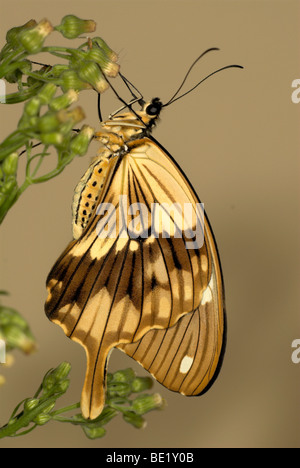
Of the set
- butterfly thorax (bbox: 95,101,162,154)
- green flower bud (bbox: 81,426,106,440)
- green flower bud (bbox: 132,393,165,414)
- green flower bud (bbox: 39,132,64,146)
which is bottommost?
green flower bud (bbox: 81,426,106,440)

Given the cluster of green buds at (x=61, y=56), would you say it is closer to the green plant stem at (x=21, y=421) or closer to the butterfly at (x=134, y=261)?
the butterfly at (x=134, y=261)

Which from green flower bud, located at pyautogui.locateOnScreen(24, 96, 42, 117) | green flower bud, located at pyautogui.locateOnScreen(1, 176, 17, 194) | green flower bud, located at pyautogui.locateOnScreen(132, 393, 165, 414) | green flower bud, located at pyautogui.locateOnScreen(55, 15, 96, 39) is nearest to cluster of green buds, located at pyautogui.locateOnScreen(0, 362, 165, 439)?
green flower bud, located at pyautogui.locateOnScreen(132, 393, 165, 414)

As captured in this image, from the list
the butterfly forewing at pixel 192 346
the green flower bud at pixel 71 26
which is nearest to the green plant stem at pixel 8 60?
the green flower bud at pixel 71 26

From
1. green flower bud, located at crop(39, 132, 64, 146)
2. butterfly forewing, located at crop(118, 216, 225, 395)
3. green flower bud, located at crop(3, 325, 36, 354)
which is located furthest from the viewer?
butterfly forewing, located at crop(118, 216, 225, 395)

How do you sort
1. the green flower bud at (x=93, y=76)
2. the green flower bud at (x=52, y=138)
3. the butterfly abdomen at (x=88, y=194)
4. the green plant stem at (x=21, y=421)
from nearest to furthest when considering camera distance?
1. the green flower bud at (x=52, y=138)
2. the green flower bud at (x=93, y=76)
3. the green plant stem at (x=21, y=421)
4. the butterfly abdomen at (x=88, y=194)

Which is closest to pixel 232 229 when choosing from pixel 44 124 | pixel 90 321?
pixel 90 321

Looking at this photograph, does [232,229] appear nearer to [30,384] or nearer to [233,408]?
[233,408]

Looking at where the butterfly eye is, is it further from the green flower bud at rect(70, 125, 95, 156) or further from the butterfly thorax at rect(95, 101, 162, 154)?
the green flower bud at rect(70, 125, 95, 156)
